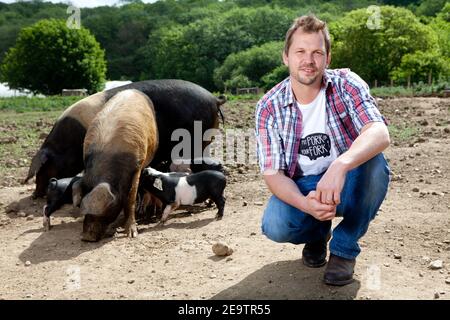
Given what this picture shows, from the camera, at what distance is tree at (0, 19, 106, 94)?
150 feet

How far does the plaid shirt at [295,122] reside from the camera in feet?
11.6

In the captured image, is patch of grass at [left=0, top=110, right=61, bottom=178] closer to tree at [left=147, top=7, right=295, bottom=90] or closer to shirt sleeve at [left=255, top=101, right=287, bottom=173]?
shirt sleeve at [left=255, top=101, right=287, bottom=173]

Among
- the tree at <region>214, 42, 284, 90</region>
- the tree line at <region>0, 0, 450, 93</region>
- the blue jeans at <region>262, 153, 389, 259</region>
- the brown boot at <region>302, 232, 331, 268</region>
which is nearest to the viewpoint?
the blue jeans at <region>262, 153, 389, 259</region>

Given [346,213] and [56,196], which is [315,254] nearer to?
[346,213]

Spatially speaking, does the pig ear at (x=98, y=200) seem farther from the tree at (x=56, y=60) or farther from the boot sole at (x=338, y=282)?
the tree at (x=56, y=60)

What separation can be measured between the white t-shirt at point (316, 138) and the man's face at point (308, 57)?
0.48 ft

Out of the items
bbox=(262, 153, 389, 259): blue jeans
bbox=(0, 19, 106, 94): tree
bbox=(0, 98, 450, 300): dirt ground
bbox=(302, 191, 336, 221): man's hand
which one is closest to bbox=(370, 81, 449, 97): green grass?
bbox=(0, 98, 450, 300): dirt ground

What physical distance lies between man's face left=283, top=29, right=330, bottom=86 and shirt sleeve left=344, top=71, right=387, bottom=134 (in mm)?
190

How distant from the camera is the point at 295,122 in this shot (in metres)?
3.59

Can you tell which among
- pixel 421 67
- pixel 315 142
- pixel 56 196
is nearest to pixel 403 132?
pixel 56 196

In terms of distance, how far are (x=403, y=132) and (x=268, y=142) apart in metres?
7.19
